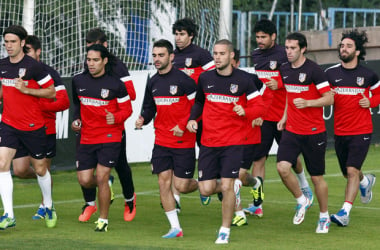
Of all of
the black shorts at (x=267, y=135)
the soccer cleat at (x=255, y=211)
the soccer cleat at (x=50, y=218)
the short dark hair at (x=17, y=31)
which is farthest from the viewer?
the black shorts at (x=267, y=135)

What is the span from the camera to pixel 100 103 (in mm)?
11938

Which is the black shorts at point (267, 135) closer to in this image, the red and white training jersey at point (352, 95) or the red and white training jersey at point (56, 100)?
the red and white training jersey at point (352, 95)

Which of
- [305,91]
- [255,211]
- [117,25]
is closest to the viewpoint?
[305,91]

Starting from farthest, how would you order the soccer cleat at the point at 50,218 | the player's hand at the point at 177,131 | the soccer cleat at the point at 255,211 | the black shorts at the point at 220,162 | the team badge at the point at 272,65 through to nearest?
1. the team badge at the point at 272,65
2. the soccer cleat at the point at 255,211
3. the soccer cleat at the point at 50,218
4. the player's hand at the point at 177,131
5. the black shorts at the point at 220,162

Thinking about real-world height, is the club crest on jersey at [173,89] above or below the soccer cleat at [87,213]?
above

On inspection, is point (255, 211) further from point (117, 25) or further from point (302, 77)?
point (117, 25)

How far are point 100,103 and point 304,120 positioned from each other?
2.34 metres

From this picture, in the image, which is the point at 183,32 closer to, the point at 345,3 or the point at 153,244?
the point at 153,244

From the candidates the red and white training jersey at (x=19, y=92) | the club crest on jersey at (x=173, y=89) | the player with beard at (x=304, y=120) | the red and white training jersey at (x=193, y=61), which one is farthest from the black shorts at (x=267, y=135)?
the red and white training jersey at (x=19, y=92)

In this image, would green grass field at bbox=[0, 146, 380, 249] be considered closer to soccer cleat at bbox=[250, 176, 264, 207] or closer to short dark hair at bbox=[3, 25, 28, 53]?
soccer cleat at bbox=[250, 176, 264, 207]

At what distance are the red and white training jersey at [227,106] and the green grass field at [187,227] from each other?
109cm

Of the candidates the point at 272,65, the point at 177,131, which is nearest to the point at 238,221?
the point at 177,131

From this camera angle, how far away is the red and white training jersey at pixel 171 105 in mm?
11742

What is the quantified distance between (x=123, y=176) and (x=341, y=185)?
4.90 m
